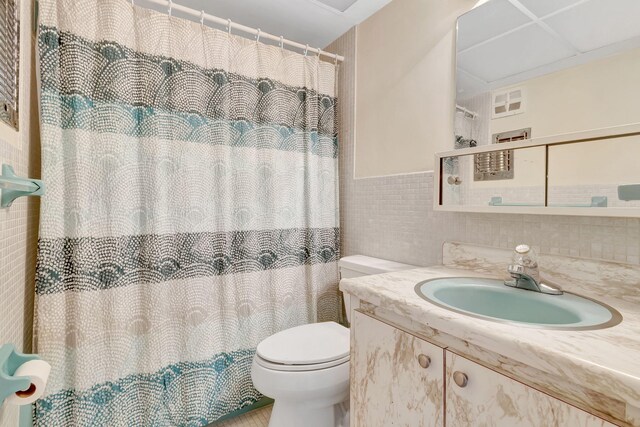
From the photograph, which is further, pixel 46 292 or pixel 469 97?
pixel 469 97

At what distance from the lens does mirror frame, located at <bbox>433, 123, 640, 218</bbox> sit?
0.84 m

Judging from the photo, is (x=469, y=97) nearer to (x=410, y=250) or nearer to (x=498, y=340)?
(x=410, y=250)

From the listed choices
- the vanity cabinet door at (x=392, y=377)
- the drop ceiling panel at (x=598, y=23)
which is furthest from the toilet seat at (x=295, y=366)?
the drop ceiling panel at (x=598, y=23)

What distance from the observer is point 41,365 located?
0.61 metres

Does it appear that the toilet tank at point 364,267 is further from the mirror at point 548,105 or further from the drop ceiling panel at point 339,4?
the drop ceiling panel at point 339,4

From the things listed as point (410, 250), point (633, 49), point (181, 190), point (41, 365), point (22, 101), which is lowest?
point (41, 365)

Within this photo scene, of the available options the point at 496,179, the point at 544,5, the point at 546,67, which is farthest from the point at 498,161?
the point at 544,5

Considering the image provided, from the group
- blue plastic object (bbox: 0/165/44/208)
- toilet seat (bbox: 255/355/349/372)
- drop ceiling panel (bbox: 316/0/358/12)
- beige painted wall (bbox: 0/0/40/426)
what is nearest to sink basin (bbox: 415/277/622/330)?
toilet seat (bbox: 255/355/349/372)

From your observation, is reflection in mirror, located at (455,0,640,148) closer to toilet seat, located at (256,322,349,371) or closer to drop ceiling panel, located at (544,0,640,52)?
drop ceiling panel, located at (544,0,640,52)

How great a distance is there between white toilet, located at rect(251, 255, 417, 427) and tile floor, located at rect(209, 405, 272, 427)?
332mm

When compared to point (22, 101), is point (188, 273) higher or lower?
lower

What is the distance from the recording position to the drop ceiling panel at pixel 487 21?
46.4 inches

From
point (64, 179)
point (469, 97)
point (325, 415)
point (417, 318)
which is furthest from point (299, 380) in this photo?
point (469, 97)

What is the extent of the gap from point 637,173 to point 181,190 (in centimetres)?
162
